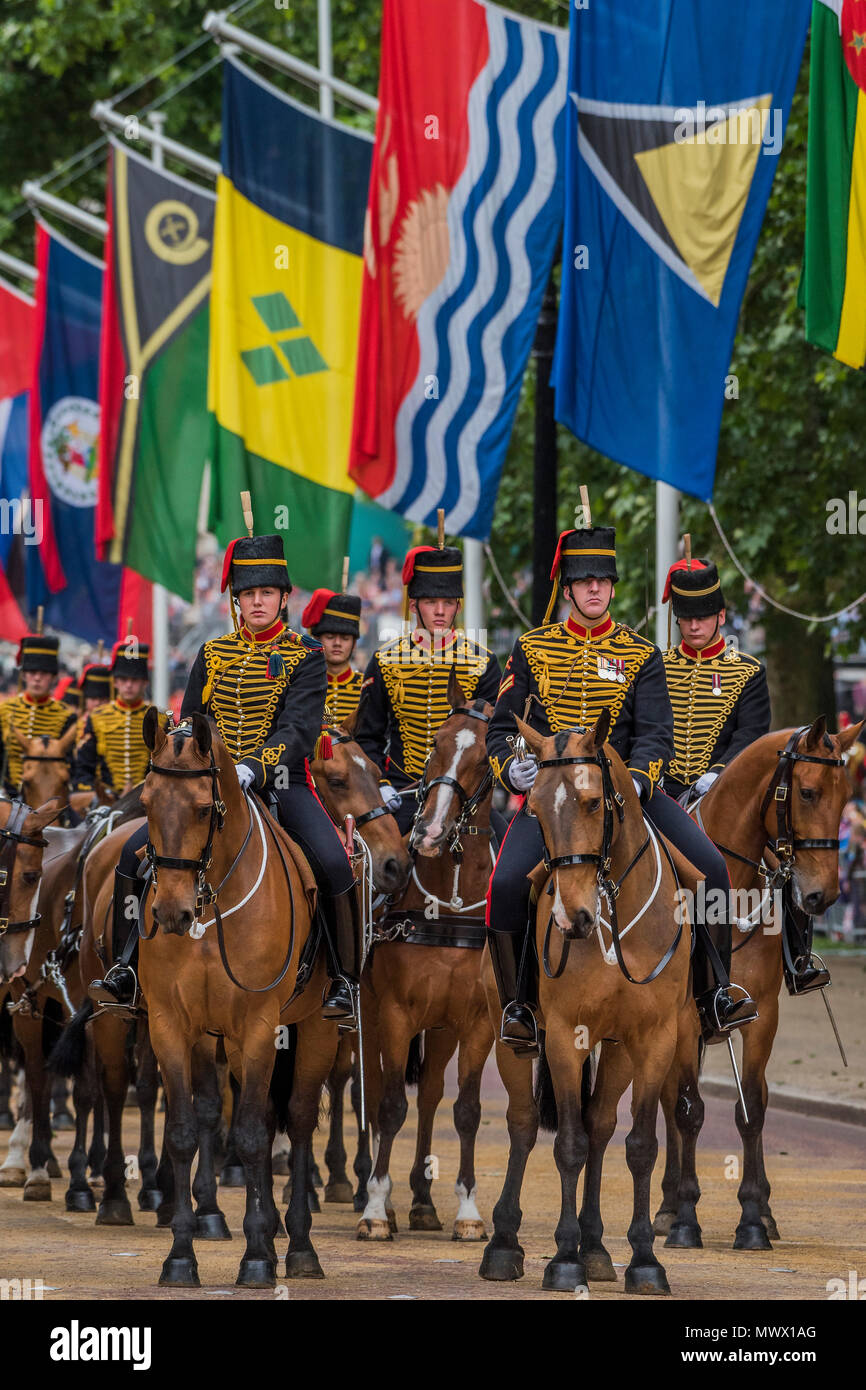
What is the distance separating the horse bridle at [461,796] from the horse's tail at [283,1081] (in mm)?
1203

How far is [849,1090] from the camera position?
17188 mm

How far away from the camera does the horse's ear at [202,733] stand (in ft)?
31.4

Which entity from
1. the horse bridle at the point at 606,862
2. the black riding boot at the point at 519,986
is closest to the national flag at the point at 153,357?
the black riding boot at the point at 519,986

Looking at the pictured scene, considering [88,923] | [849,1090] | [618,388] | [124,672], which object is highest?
[618,388]

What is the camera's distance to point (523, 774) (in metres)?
9.76

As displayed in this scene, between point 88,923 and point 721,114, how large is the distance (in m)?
7.25

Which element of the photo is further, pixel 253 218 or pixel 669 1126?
pixel 253 218

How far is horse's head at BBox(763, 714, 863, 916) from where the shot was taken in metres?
11.4

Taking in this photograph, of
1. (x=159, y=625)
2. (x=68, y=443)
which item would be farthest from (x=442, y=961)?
(x=159, y=625)

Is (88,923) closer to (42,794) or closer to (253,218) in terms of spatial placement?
(42,794)

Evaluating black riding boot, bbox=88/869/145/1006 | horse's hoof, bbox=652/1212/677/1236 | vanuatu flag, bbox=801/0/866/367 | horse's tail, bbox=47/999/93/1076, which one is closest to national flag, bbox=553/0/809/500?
vanuatu flag, bbox=801/0/866/367

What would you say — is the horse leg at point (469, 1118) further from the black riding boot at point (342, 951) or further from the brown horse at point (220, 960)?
the brown horse at point (220, 960)

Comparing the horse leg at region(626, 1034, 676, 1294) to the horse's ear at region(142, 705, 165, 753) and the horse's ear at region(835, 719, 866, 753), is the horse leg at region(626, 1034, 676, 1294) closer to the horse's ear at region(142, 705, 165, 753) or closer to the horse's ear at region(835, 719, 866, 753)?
the horse's ear at region(835, 719, 866, 753)
